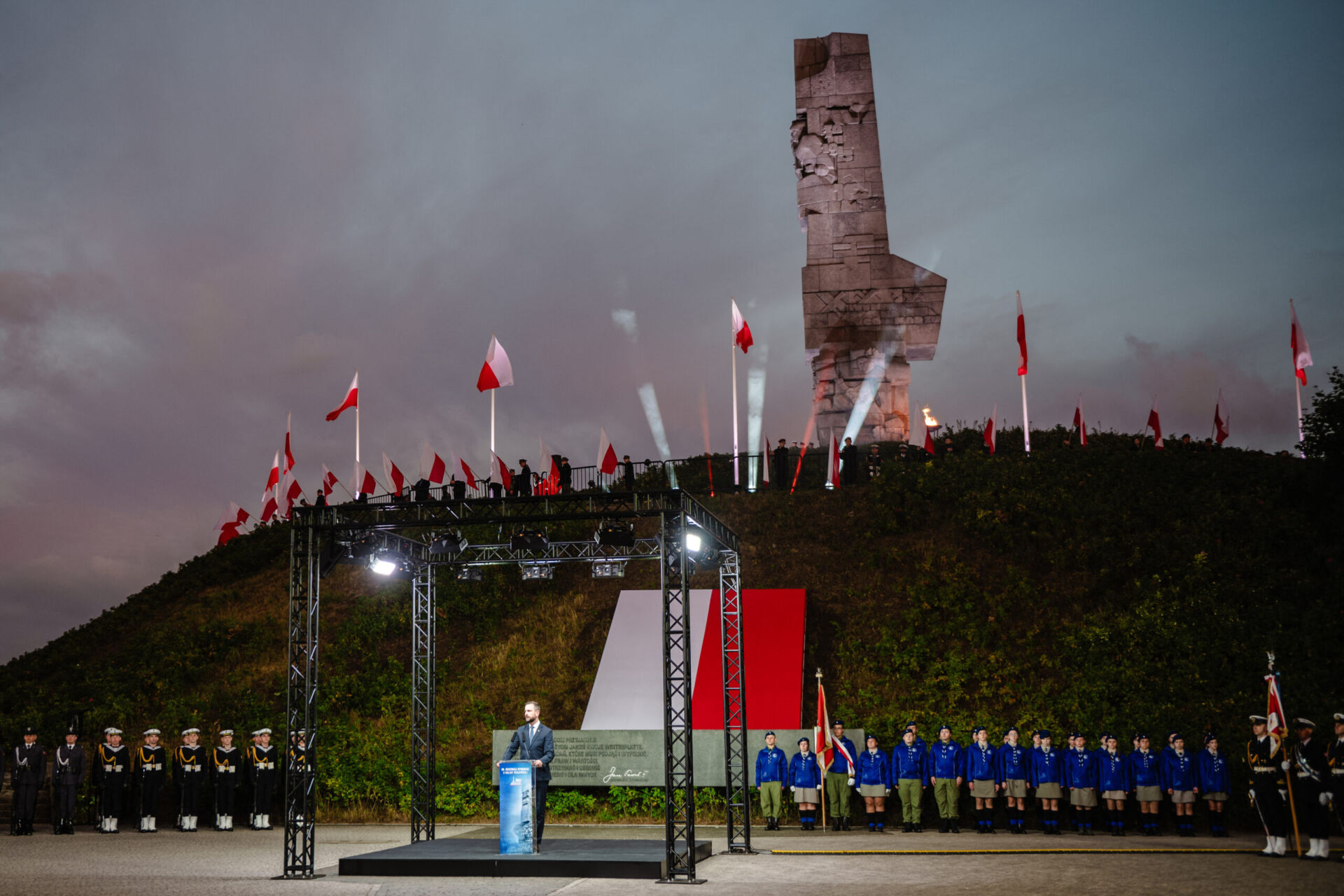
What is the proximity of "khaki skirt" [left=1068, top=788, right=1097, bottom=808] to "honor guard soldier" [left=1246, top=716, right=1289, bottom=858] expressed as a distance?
3.00m

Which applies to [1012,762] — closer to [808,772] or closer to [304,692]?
[808,772]

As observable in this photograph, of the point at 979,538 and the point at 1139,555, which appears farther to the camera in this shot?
the point at 979,538

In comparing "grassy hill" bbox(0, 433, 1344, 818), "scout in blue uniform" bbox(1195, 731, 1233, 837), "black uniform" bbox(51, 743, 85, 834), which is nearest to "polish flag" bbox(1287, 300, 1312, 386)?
"grassy hill" bbox(0, 433, 1344, 818)

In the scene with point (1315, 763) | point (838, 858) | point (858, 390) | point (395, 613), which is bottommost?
point (838, 858)

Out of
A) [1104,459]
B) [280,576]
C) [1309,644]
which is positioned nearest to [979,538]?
[1104,459]

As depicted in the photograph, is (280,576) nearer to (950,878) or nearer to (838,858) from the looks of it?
(838,858)

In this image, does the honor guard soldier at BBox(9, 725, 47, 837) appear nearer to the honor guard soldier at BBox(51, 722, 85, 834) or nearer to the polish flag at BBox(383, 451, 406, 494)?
the honor guard soldier at BBox(51, 722, 85, 834)

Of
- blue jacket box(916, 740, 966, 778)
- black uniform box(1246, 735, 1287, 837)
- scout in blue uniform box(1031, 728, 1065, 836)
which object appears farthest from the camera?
blue jacket box(916, 740, 966, 778)

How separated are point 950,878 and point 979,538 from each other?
49.5ft

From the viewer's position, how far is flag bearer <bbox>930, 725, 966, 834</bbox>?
52.5 feet

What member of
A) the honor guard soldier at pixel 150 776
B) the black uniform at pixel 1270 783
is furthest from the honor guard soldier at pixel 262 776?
the black uniform at pixel 1270 783

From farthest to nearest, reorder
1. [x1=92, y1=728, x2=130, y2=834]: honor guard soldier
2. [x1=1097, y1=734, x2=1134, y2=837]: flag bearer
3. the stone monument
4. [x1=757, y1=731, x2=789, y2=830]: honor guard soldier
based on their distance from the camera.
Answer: the stone monument < [x1=92, y1=728, x2=130, y2=834]: honor guard soldier < [x1=757, y1=731, x2=789, y2=830]: honor guard soldier < [x1=1097, y1=734, x2=1134, y2=837]: flag bearer

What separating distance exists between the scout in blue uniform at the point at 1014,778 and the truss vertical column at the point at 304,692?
9.78m

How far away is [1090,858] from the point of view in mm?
12453
